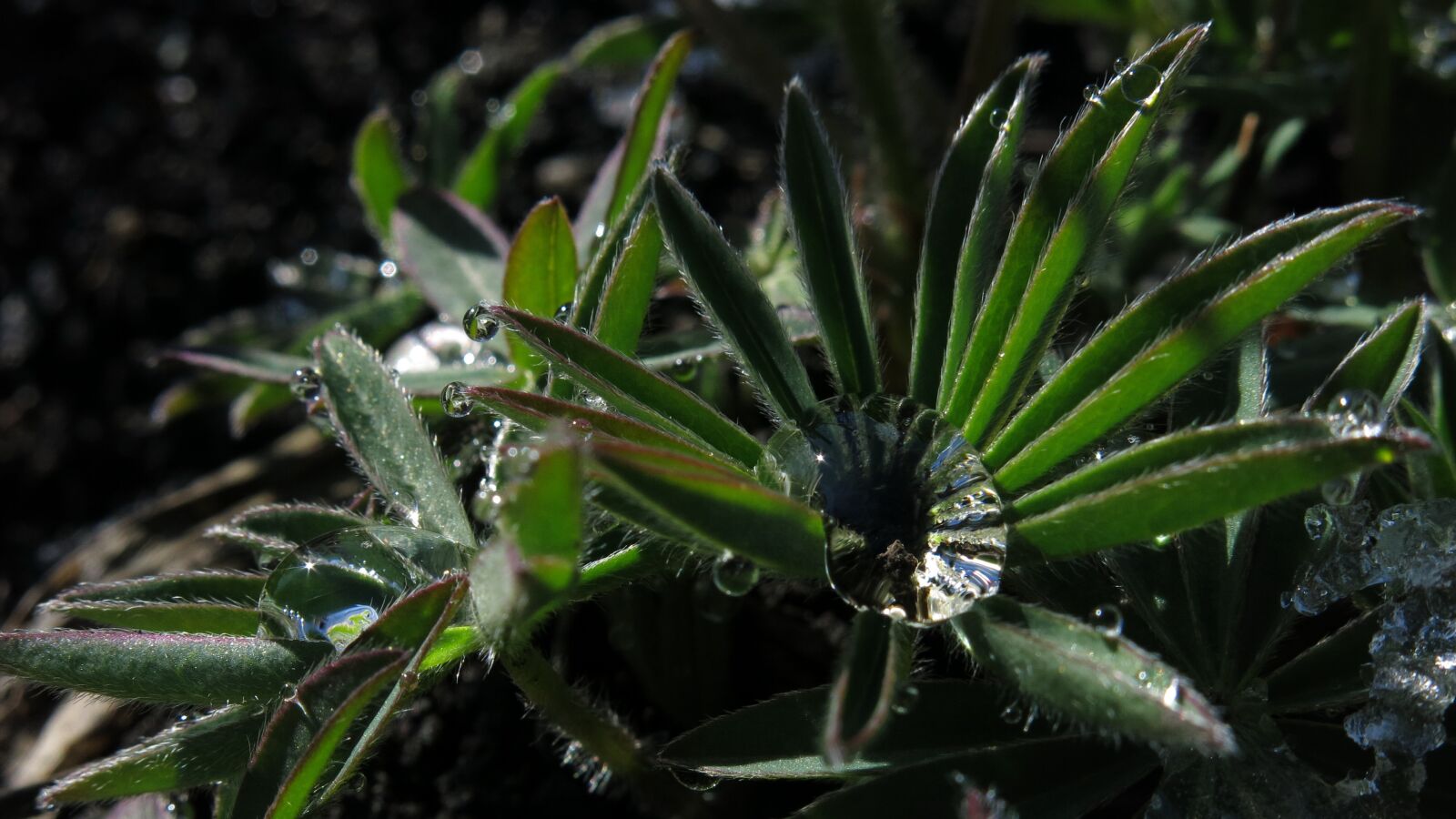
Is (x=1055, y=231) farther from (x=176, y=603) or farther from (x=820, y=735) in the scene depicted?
(x=176, y=603)

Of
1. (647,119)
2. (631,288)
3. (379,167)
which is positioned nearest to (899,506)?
(631,288)

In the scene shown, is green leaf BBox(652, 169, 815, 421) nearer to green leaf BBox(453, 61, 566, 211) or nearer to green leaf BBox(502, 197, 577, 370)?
green leaf BBox(502, 197, 577, 370)

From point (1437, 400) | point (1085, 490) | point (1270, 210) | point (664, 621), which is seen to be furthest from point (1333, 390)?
point (1270, 210)

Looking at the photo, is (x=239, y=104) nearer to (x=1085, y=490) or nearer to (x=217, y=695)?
(x=217, y=695)

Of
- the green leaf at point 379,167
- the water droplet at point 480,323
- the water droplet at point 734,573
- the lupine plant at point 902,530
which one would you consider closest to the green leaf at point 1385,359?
the lupine plant at point 902,530

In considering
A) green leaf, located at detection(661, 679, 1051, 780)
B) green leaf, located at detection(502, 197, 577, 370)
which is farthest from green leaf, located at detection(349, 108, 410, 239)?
green leaf, located at detection(661, 679, 1051, 780)

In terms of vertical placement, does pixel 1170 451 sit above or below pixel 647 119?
below
